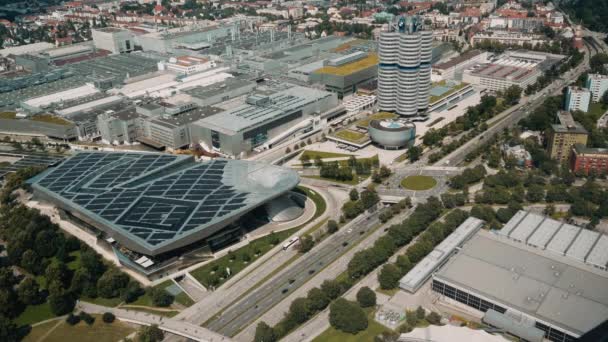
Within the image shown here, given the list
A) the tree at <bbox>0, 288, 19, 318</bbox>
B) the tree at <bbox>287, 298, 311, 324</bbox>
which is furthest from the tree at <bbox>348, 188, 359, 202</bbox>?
the tree at <bbox>0, 288, 19, 318</bbox>

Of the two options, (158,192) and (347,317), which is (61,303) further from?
(347,317)

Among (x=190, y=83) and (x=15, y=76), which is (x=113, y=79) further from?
(x=15, y=76)

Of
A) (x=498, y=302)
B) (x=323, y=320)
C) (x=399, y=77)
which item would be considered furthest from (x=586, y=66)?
(x=323, y=320)

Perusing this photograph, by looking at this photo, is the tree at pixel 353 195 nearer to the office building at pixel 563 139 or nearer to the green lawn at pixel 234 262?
the green lawn at pixel 234 262

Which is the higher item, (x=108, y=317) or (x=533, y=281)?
(x=533, y=281)

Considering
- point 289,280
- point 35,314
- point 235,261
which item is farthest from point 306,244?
point 35,314

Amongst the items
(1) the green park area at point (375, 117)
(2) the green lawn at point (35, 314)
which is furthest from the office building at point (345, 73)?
(2) the green lawn at point (35, 314)
